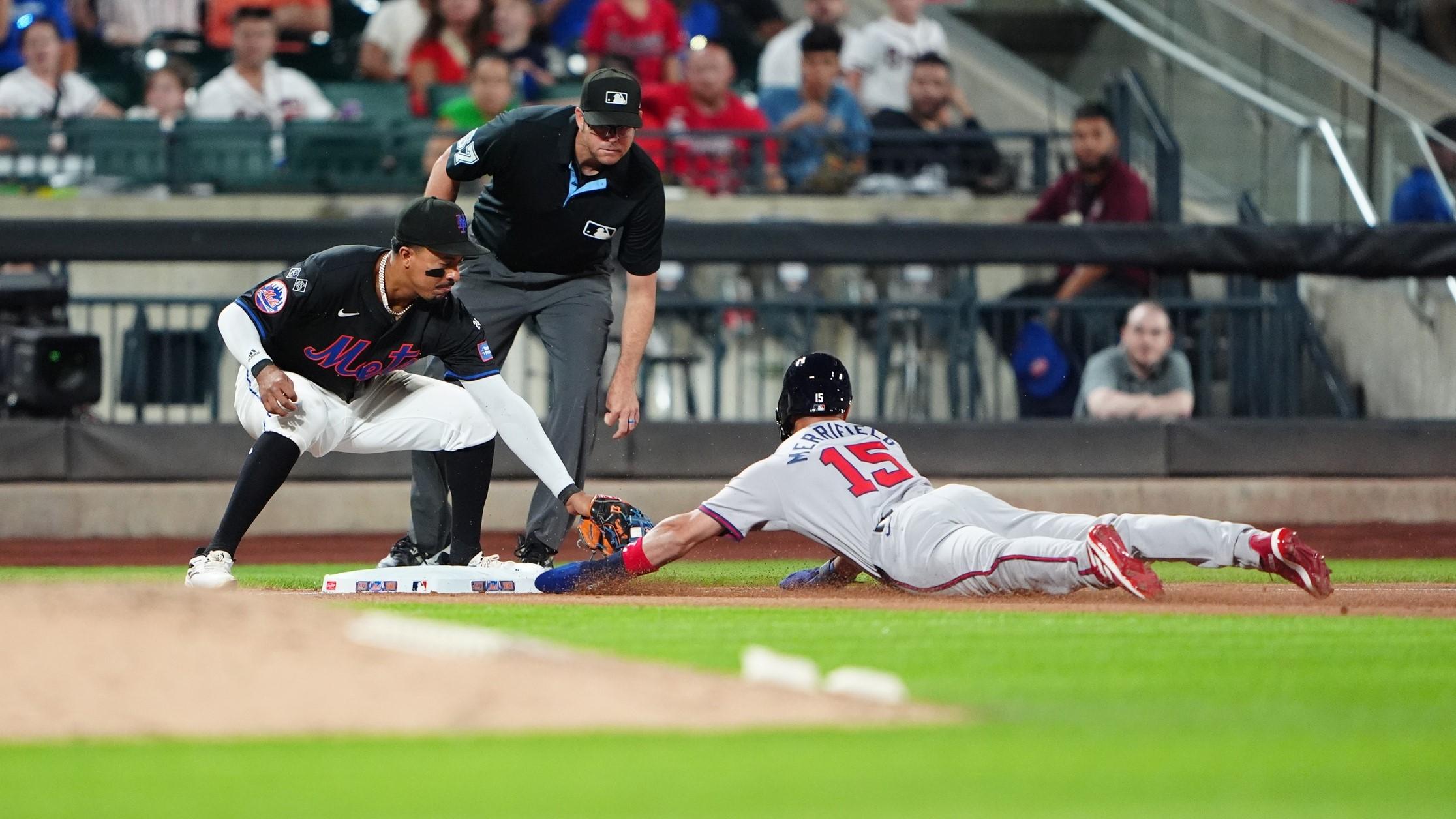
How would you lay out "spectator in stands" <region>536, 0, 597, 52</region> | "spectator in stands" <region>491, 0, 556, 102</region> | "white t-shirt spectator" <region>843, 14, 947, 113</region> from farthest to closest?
"spectator in stands" <region>536, 0, 597, 52</region>
"white t-shirt spectator" <region>843, 14, 947, 113</region>
"spectator in stands" <region>491, 0, 556, 102</region>

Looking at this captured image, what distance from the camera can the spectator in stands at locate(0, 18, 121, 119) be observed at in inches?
533

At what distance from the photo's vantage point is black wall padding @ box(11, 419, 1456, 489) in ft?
35.0

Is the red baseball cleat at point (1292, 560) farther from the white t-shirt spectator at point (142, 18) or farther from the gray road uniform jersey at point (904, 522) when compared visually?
the white t-shirt spectator at point (142, 18)

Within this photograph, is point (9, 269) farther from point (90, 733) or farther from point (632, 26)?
point (90, 733)

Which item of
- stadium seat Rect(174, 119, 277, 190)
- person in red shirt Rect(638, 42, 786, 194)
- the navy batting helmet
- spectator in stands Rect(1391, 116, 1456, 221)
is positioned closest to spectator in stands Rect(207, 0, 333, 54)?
stadium seat Rect(174, 119, 277, 190)

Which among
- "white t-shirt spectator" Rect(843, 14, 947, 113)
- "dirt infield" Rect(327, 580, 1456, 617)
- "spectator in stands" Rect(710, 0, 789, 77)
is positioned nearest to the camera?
"dirt infield" Rect(327, 580, 1456, 617)

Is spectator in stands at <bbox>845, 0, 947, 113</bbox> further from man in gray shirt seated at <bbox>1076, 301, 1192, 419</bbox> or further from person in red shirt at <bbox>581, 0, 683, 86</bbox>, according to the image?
man in gray shirt seated at <bbox>1076, 301, 1192, 419</bbox>

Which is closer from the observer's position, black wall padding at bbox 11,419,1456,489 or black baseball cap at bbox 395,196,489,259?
black baseball cap at bbox 395,196,489,259

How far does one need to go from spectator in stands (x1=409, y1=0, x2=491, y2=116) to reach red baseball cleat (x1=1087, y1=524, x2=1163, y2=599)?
376 inches

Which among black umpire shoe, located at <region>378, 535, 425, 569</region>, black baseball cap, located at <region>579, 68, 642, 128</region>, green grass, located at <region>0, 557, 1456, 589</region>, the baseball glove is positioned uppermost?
black baseball cap, located at <region>579, 68, 642, 128</region>

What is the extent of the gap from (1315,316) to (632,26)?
5.88 m

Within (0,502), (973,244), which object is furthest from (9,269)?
(973,244)

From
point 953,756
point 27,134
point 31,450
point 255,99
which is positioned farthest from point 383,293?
point 255,99

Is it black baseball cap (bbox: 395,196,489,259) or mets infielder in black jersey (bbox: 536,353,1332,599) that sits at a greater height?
black baseball cap (bbox: 395,196,489,259)
